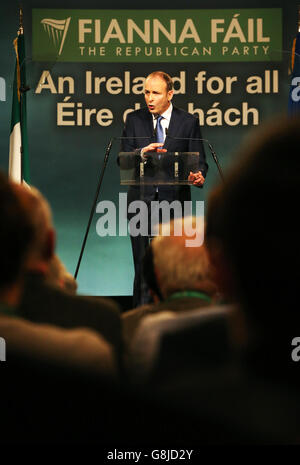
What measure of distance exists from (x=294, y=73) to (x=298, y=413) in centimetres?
494

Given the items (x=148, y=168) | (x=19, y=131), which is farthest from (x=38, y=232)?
(x=19, y=131)

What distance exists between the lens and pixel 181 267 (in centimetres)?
141

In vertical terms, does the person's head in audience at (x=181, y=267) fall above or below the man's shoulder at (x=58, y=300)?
above

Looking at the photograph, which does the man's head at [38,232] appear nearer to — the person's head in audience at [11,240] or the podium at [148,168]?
the person's head in audience at [11,240]

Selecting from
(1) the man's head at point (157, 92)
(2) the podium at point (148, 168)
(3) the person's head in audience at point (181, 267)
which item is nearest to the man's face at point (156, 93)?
(1) the man's head at point (157, 92)

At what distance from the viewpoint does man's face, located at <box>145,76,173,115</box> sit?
4266mm

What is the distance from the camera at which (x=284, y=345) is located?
0.76 meters

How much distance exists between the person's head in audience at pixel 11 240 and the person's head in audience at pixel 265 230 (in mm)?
336

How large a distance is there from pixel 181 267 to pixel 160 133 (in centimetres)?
315

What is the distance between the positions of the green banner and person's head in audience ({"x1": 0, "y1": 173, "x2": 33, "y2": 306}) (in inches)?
218

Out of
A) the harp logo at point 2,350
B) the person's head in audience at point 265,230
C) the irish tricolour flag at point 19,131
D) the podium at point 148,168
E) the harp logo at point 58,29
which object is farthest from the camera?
the harp logo at point 58,29

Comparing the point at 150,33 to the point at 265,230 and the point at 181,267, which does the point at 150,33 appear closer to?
the point at 181,267

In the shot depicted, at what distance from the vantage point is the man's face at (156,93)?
168 inches

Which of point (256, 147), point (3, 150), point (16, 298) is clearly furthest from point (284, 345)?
point (3, 150)
